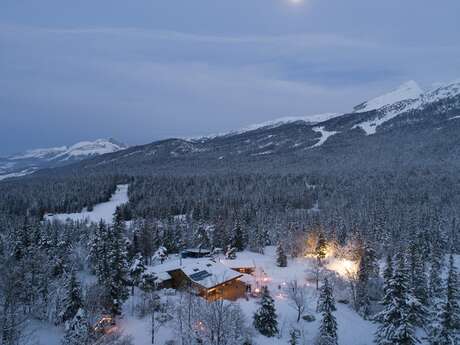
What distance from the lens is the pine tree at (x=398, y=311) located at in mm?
27734

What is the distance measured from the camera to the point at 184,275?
50.7 m

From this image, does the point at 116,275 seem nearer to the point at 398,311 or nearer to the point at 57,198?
the point at 398,311

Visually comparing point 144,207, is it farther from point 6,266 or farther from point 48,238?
point 6,266

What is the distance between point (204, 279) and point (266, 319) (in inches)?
513

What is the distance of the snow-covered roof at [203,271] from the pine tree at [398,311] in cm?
2446

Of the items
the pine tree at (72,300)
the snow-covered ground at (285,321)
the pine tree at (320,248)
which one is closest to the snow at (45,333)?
the pine tree at (72,300)

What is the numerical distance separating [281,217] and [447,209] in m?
55.5

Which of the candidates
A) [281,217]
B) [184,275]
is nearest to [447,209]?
[281,217]

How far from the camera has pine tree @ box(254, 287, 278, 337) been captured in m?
38.8

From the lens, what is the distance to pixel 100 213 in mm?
128000

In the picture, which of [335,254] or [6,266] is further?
[335,254]

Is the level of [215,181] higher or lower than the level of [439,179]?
higher

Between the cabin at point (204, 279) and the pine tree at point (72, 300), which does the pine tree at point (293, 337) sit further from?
the pine tree at point (72, 300)

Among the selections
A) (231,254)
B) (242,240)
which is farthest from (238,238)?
(231,254)
